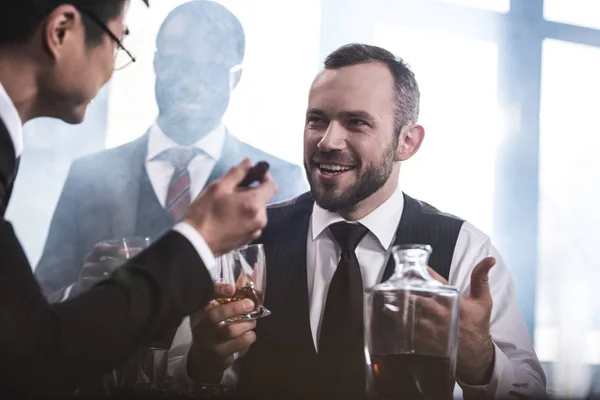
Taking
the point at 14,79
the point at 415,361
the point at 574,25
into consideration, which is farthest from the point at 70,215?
the point at 574,25

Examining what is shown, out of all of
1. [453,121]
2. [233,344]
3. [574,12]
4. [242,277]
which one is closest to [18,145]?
[242,277]

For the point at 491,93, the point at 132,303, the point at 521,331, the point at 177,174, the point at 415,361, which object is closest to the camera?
the point at 132,303

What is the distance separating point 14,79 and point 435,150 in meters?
1.05

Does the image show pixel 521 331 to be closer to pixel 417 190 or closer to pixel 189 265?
pixel 417 190

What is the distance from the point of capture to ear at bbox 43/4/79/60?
914 mm

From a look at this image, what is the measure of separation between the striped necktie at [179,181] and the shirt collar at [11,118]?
71 centimetres

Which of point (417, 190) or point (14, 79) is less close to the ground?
point (14, 79)

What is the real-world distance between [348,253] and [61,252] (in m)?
0.64

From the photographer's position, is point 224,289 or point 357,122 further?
point 357,122

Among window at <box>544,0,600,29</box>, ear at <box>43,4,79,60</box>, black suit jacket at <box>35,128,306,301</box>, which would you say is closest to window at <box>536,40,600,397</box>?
window at <box>544,0,600,29</box>

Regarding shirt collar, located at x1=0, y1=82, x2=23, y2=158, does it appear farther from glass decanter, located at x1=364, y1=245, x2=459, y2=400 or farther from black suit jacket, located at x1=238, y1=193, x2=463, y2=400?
black suit jacket, located at x1=238, y1=193, x2=463, y2=400

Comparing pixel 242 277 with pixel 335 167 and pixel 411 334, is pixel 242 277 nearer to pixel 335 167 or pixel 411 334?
pixel 411 334

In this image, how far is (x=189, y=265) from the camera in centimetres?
83

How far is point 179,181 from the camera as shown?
161cm
